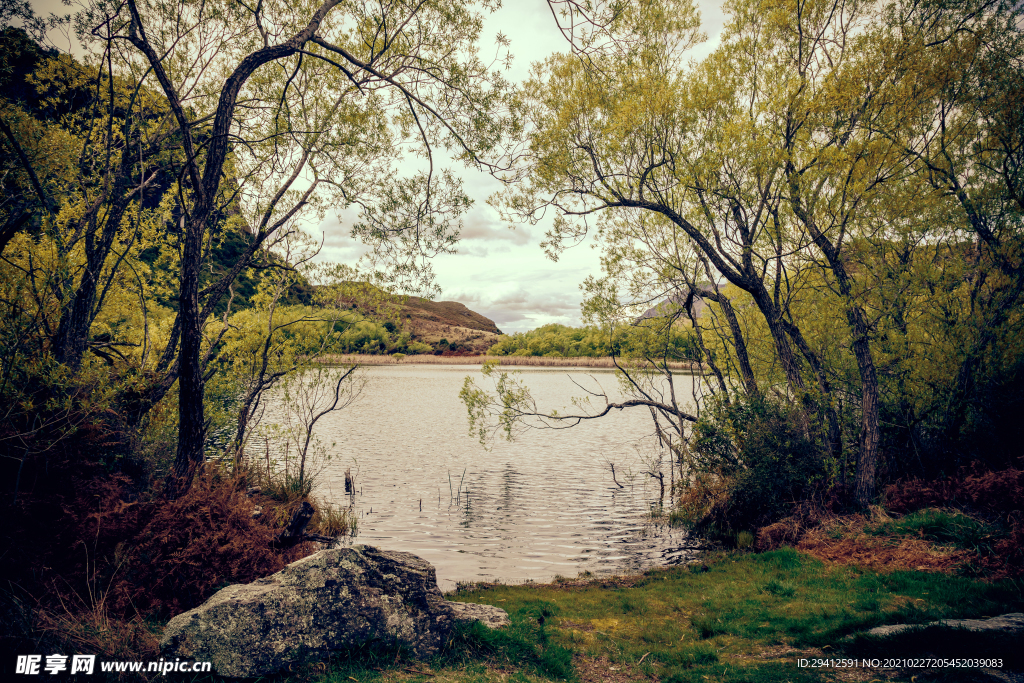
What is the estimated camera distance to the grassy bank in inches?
251

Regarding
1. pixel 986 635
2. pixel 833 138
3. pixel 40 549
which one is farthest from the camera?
pixel 833 138

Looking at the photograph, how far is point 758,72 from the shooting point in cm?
1691

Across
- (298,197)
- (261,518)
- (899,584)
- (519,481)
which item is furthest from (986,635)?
(519,481)

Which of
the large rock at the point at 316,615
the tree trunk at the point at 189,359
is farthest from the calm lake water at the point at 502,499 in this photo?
the tree trunk at the point at 189,359

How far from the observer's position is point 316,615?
6.43 m

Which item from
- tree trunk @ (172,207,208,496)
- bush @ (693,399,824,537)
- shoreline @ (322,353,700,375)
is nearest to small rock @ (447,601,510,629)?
tree trunk @ (172,207,208,496)

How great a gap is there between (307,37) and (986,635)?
13.9 meters

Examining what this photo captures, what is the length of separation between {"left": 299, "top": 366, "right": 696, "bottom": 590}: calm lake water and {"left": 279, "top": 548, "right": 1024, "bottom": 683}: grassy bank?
3.18 m

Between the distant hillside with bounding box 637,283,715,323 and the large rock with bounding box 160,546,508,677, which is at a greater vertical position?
the distant hillside with bounding box 637,283,715,323

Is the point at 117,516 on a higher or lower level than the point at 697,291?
lower

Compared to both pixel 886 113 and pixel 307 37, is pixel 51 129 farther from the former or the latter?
pixel 886 113

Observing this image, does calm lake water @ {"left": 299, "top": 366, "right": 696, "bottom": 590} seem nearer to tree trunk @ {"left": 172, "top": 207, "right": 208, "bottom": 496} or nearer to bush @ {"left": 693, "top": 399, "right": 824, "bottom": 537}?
bush @ {"left": 693, "top": 399, "right": 824, "bottom": 537}

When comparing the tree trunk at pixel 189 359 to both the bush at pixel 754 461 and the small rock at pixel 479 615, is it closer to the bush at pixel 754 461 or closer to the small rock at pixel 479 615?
the small rock at pixel 479 615

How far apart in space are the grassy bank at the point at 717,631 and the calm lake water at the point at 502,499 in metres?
3.18
